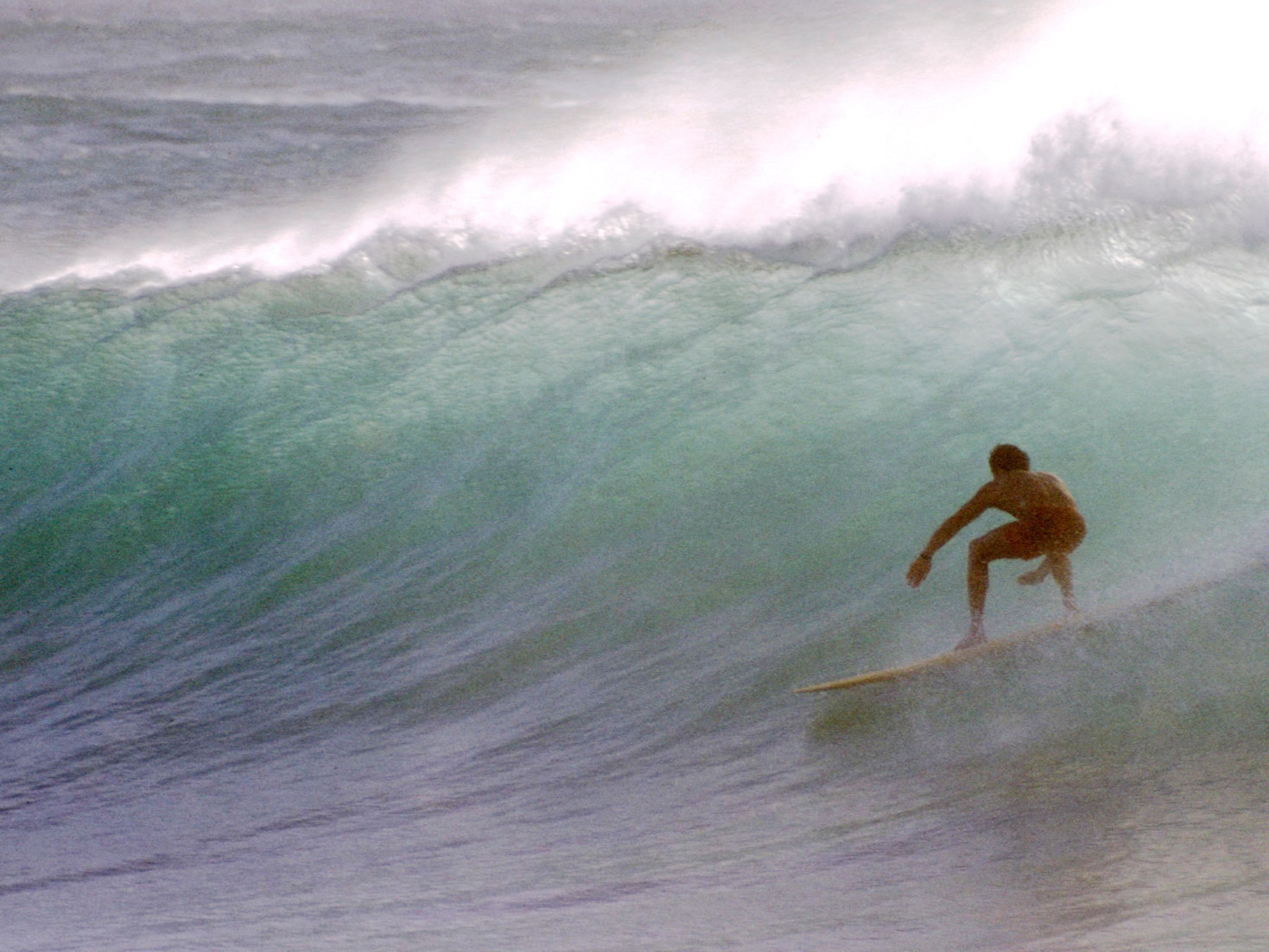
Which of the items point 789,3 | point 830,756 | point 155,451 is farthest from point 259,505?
point 789,3

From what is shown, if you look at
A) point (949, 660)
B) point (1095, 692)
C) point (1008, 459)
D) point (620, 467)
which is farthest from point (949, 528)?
point (620, 467)

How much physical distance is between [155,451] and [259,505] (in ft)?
3.30

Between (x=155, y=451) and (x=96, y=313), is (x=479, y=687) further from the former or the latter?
(x=96, y=313)

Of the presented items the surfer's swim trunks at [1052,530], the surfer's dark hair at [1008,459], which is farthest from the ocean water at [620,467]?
the surfer's dark hair at [1008,459]

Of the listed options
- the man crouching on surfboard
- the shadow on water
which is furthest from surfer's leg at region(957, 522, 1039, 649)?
the shadow on water

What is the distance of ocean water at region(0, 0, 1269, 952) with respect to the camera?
368cm

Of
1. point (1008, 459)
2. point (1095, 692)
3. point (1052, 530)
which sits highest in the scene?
point (1008, 459)

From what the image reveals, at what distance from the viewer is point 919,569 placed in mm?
4617

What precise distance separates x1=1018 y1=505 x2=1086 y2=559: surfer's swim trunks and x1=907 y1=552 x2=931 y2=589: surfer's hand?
34 cm

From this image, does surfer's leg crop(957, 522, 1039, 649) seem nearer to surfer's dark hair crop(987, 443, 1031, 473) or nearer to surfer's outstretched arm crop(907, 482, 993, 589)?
surfer's outstretched arm crop(907, 482, 993, 589)

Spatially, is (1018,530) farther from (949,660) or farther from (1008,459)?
(949,660)

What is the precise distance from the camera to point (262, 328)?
8055 mm

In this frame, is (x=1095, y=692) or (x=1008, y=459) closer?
(x=1095, y=692)

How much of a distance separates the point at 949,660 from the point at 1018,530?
1.66 ft
